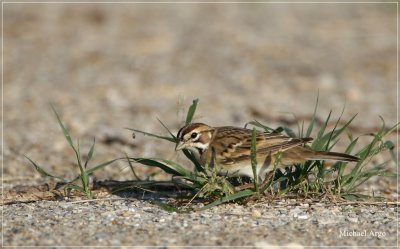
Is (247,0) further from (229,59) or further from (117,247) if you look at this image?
(117,247)

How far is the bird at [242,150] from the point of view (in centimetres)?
596

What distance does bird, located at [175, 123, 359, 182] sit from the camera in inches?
235

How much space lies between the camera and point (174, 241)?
5004 millimetres

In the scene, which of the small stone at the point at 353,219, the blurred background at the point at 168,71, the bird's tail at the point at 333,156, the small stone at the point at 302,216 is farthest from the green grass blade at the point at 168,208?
the blurred background at the point at 168,71

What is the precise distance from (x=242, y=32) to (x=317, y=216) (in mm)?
9604

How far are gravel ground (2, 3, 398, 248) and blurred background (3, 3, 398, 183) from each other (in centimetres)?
3

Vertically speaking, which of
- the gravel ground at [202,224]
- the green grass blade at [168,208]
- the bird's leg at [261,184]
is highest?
the bird's leg at [261,184]

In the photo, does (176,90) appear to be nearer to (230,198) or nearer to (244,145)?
(244,145)

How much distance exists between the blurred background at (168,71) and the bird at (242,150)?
1.66 metres

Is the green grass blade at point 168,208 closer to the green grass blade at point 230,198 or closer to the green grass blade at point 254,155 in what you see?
the green grass blade at point 230,198

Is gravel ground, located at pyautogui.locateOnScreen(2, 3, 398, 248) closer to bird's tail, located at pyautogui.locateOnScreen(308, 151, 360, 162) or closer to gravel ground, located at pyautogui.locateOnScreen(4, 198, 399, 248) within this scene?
gravel ground, located at pyautogui.locateOnScreen(4, 198, 399, 248)

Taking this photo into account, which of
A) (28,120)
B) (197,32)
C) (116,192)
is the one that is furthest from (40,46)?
(116,192)

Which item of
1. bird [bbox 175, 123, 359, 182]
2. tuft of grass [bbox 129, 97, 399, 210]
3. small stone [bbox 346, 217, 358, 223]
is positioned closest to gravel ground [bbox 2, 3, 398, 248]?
small stone [bbox 346, 217, 358, 223]

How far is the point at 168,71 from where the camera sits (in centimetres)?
1248
